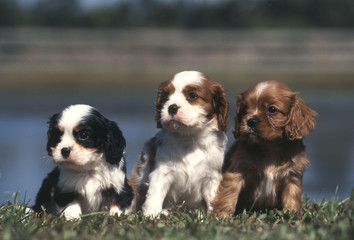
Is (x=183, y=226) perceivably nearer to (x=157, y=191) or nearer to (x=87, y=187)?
(x=157, y=191)

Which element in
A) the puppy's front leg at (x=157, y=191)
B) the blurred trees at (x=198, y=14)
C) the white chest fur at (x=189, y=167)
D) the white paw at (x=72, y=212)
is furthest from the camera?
the blurred trees at (x=198, y=14)

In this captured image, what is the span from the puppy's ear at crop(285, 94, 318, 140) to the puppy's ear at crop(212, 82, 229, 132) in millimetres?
599

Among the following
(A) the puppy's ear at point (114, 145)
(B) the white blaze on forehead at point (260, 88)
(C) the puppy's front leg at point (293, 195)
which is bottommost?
(C) the puppy's front leg at point (293, 195)

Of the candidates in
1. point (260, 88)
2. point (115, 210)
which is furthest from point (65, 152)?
point (260, 88)

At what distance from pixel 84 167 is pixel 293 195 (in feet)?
6.52

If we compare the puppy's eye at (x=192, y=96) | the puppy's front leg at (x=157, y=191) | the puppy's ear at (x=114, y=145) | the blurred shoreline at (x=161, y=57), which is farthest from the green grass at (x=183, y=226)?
the blurred shoreline at (x=161, y=57)

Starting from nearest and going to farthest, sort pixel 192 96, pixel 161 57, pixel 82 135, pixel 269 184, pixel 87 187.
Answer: pixel 82 135 → pixel 87 187 → pixel 192 96 → pixel 269 184 → pixel 161 57

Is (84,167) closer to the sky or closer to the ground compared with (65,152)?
closer to the ground

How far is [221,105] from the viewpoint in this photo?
5871 mm

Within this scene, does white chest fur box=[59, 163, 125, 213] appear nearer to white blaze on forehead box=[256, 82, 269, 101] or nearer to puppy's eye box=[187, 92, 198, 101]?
puppy's eye box=[187, 92, 198, 101]

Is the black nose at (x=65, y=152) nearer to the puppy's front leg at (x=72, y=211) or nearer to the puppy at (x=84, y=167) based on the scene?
the puppy at (x=84, y=167)

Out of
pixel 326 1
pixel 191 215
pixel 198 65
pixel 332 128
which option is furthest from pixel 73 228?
pixel 326 1

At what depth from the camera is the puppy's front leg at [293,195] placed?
226 inches

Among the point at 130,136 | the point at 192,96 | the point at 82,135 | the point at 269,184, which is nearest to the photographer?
the point at 82,135
